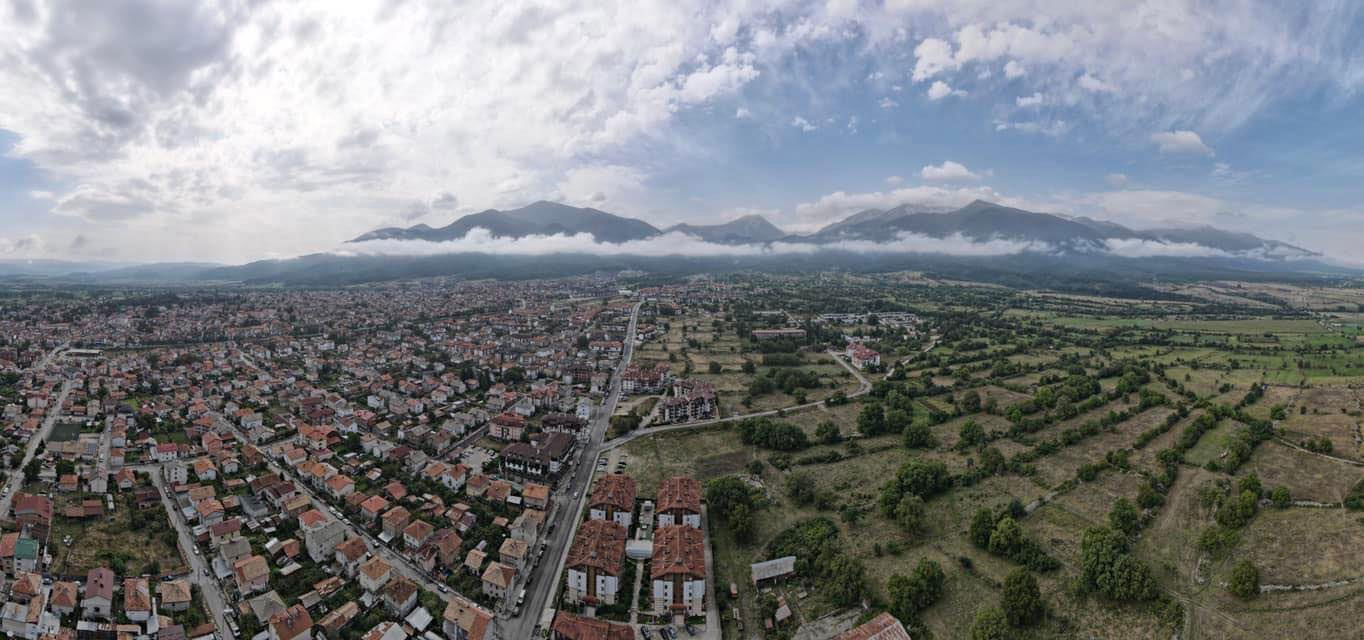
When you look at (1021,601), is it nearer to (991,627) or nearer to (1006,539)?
(991,627)

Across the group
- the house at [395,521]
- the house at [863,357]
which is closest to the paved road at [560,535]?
the house at [395,521]

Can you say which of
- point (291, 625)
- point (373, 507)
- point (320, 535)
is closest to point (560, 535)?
point (373, 507)

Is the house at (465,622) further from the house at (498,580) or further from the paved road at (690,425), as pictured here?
the paved road at (690,425)

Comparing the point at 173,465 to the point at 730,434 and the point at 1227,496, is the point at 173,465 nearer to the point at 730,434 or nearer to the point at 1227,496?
the point at 730,434

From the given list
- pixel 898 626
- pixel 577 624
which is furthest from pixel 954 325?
pixel 577 624

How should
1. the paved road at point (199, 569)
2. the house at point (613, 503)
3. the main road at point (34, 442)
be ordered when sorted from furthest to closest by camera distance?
the house at point (613, 503), the main road at point (34, 442), the paved road at point (199, 569)

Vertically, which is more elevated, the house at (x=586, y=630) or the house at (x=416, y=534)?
the house at (x=416, y=534)
